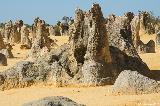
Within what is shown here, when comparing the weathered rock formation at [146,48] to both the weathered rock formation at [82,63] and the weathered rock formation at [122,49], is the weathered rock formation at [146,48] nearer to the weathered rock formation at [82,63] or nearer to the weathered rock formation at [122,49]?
the weathered rock formation at [122,49]

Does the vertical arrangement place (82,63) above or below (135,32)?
below

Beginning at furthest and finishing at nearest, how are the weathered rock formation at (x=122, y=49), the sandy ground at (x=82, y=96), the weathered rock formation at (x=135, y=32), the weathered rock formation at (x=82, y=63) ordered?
the weathered rock formation at (x=135, y=32) < the weathered rock formation at (x=122, y=49) < the weathered rock formation at (x=82, y=63) < the sandy ground at (x=82, y=96)

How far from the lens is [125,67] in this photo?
18656mm

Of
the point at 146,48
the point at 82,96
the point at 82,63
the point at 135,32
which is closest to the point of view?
the point at 82,96

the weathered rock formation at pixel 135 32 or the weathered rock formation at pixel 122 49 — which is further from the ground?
the weathered rock formation at pixel 135 32

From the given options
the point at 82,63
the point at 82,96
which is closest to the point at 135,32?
the point at 82,63

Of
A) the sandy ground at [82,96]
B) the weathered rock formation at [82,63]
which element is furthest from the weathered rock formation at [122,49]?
the sandy ground at [82,96]

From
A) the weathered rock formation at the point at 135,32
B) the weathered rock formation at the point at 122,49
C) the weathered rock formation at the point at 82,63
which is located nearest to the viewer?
the weathered rock formation at the point at 82,63

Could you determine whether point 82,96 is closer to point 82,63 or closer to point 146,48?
point 82,63

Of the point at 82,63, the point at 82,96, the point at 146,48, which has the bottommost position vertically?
the point at 82,96

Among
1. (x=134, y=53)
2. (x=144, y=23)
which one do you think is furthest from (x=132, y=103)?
(x=144, y=23)

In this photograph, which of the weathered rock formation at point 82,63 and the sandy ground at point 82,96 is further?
the weathered rock formation at point 82,63

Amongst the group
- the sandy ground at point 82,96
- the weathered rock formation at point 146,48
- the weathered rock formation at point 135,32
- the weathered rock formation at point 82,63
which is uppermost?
the weathered rock formation at point 135,32

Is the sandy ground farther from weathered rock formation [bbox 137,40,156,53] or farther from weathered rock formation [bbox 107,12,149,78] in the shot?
weathered rock formation [bbox 137,40,156,53]
